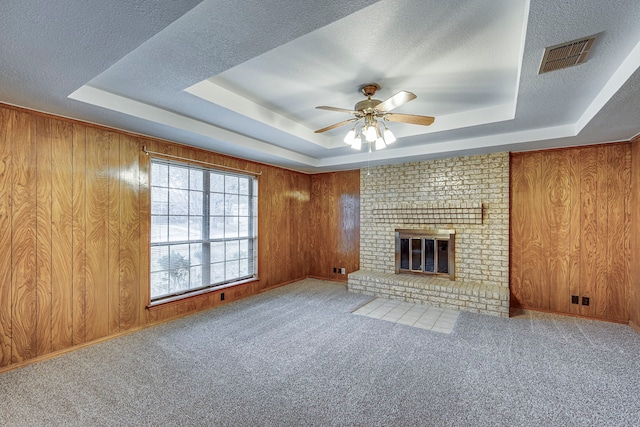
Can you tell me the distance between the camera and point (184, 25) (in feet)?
5.73

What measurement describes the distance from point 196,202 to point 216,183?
466 mm

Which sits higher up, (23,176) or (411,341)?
(23,176)

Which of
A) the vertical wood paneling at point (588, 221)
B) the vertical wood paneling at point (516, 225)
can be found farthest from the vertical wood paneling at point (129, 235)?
the vertical wood paneling at point (588, 221)

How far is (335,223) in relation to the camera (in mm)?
6336

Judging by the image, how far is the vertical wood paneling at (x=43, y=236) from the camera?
2.83 metres

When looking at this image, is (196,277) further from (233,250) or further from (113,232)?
(113,232)

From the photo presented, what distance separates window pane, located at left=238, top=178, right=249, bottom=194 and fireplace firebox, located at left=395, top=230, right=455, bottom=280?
9.25ft

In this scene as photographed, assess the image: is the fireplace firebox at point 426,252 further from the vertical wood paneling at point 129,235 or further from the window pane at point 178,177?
the vertical wood paneling at point 129,235

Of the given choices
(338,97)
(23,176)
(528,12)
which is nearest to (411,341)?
(338,97)

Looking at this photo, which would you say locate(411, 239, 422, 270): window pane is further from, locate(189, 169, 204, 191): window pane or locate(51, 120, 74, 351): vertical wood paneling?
locate(51, 120, 74, 351): vertical wood paneling

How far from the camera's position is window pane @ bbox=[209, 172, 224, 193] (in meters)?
4.54

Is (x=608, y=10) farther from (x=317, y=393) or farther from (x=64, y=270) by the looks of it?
(x=64, y=270)

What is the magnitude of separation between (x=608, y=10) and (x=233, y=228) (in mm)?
4677

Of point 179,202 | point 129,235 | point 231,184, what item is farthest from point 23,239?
point 231,184
